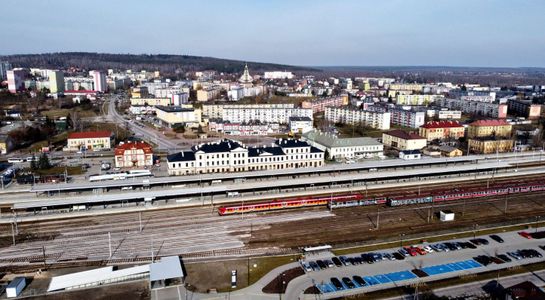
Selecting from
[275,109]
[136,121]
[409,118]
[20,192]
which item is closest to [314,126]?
[275,109]

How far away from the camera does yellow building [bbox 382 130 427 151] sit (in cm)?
5612

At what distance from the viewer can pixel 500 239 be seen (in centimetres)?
2825

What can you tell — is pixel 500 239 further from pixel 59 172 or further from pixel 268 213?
pixel 59 172

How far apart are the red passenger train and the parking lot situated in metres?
8.09

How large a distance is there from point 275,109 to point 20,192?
1996 inches

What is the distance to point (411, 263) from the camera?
25.0 m

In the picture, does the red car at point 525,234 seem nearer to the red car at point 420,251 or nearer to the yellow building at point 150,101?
the red car at point 420,251

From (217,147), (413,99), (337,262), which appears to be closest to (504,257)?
(337,262)

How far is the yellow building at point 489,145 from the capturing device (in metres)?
55.8

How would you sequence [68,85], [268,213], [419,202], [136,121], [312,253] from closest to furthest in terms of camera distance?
[312,253] < [268,213] < [419,202] < [136,121] < [68,85]

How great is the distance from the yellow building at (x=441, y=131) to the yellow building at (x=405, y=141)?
680cm

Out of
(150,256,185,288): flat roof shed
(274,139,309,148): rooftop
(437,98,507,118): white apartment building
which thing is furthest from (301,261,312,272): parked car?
(437,98,507,118): white apartment building

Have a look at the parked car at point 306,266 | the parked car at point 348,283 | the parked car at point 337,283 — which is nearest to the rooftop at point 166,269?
the parked car at point 306,266

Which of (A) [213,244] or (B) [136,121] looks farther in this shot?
(B) [136,121]
